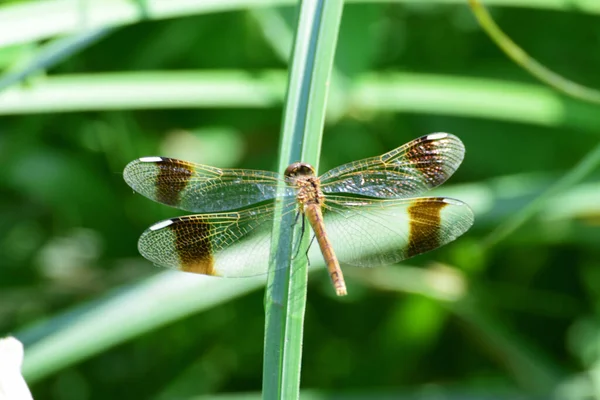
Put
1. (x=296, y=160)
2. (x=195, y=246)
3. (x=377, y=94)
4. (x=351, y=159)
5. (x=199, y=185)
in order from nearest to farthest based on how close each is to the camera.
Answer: (x=296, y=160), (x=195, y=246), (x=199, y=185), (x=377, y=94), (x=351, y=159)

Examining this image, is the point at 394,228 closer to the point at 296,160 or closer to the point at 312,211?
the point at 312,211

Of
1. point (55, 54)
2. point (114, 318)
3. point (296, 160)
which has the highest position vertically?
point (55, 54)

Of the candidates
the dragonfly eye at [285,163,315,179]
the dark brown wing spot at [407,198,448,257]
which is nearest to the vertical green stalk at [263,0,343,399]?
the dragonfly eye at [285,163,315,179]

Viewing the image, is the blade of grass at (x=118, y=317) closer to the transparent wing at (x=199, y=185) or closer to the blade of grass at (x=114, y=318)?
the blade of grass at (x=114, y=318)

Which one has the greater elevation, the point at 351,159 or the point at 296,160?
the point at 351,159

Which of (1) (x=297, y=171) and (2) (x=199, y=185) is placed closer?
(1) (x=297, y=171)

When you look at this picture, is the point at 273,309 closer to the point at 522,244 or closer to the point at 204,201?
the point at 204,201

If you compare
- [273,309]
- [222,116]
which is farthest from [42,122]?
[273,309]

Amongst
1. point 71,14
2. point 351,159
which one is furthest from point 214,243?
point 351,159
